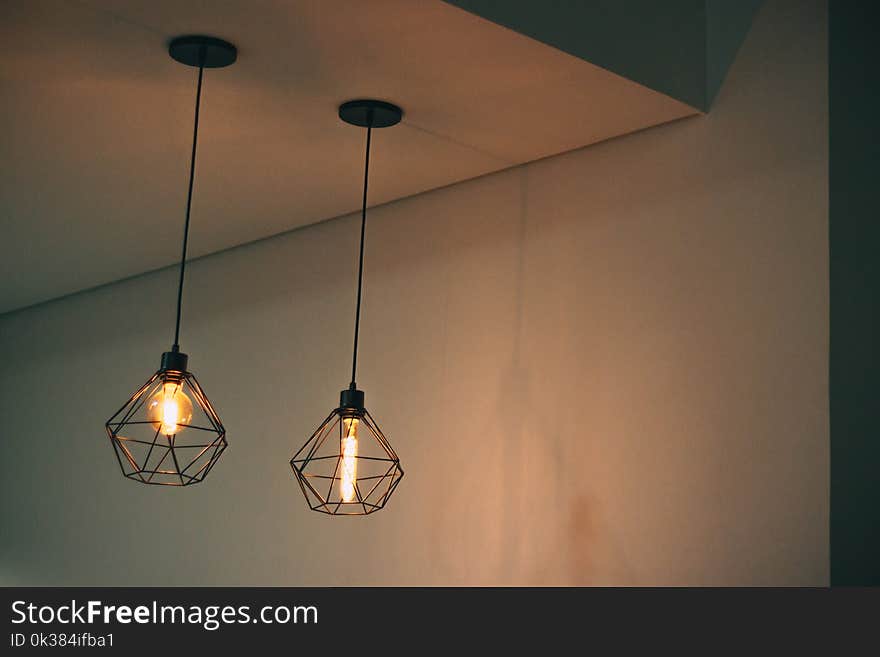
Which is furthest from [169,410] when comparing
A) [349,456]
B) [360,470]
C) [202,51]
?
[360,470]

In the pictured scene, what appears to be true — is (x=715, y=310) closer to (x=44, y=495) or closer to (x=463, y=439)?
(x=463, y=439)

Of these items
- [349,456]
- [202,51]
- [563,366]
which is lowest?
[349,456]

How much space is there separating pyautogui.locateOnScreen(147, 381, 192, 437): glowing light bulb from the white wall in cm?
84

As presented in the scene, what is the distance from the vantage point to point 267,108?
250cm

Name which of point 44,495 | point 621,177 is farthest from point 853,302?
point 44,495

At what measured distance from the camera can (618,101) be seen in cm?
239

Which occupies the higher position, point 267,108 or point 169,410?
point 267,108

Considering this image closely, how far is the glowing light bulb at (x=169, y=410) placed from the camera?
81.8 inches

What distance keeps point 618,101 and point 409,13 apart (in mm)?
547

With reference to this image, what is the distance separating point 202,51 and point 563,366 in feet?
3.27

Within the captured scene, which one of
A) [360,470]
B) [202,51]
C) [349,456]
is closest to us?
[202,51]

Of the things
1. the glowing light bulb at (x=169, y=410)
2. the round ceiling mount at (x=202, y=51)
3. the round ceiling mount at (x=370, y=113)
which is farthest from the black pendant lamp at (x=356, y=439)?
the round ceiling mount at (x=202, y=51)

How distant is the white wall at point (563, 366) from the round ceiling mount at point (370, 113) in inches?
11.6

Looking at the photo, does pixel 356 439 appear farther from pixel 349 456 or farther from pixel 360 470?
pixel 360 470
